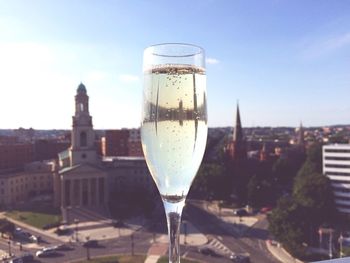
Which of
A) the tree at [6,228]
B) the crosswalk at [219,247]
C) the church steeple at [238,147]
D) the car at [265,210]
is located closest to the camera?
the crosswalk at [219,247]

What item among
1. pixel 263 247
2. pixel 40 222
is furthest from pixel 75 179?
pixel 263 247

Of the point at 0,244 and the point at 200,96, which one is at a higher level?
the point at 200,96

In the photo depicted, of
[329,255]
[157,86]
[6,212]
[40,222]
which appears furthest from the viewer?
[6,212]

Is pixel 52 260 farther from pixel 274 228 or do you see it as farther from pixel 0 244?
pixel 274 228

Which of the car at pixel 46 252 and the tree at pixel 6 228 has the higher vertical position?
the tree at pixel 6 228

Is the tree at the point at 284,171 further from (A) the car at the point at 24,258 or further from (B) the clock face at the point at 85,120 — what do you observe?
(A) the car at the point at 24,258

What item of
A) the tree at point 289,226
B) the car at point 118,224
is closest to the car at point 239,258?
the tree at point 289,226

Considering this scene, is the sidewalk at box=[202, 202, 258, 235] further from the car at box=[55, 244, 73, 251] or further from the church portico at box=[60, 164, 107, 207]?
the car at box=[55, 244, 73, 251]
